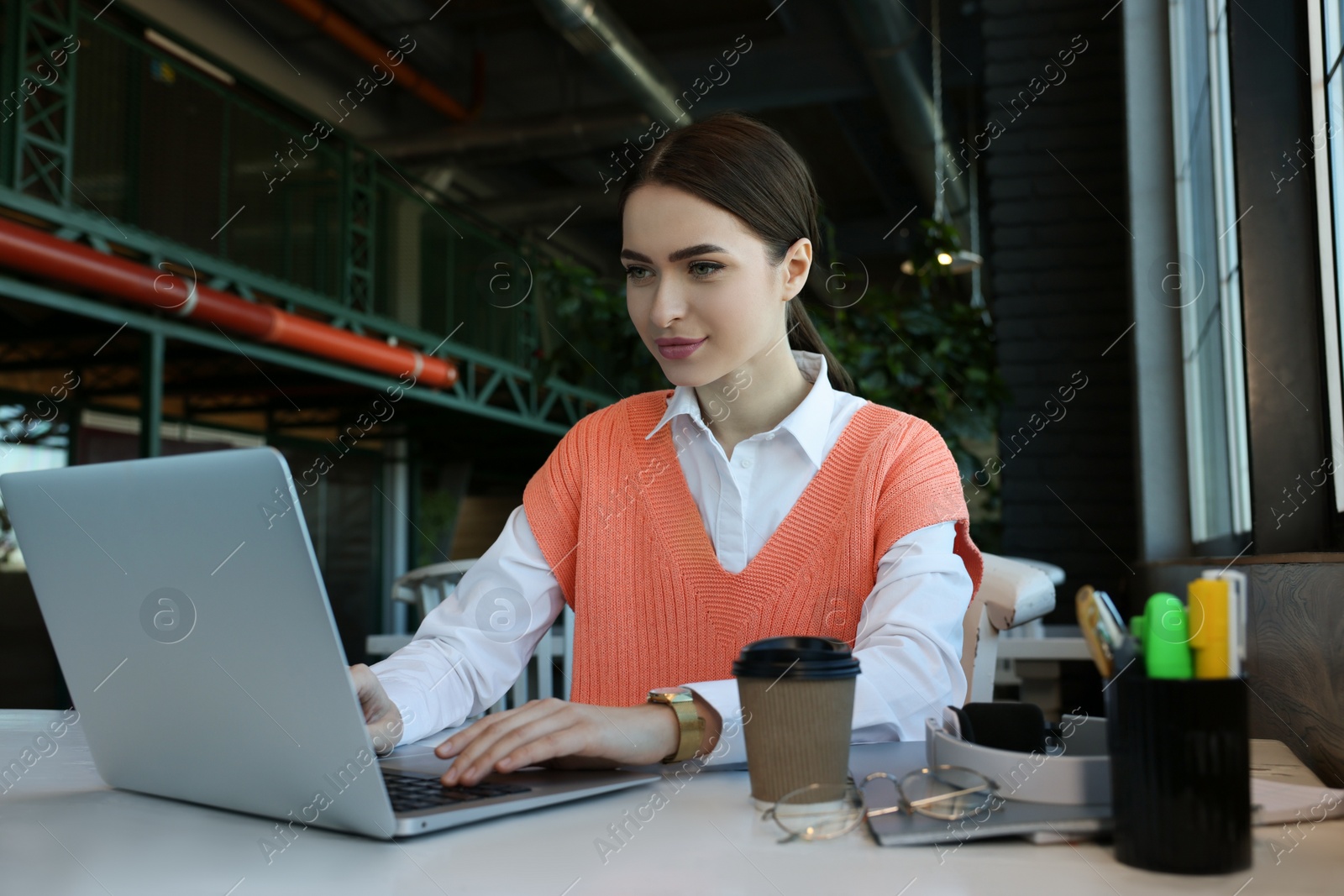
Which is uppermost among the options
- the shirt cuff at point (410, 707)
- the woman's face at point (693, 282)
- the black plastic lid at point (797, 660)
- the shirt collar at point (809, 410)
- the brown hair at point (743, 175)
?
the brown hair at point (743, 175)

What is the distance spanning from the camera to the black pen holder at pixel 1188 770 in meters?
0.55

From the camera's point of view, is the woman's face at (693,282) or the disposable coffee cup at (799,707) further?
the woman's face at (693,282)

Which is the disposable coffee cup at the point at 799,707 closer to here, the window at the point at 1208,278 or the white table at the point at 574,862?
the white table at the point at 574,862

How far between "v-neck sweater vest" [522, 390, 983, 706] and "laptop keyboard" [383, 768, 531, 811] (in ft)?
1.78

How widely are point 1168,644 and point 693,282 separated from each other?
80 cm

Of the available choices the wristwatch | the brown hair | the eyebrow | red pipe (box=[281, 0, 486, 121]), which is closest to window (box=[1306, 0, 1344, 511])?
the brown hair

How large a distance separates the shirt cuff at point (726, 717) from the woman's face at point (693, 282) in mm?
458

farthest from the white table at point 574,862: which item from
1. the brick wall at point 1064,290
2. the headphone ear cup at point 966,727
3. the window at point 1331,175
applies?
the brick wall at point 1064,290

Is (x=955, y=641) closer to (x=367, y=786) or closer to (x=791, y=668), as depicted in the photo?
(x=791, y=668)

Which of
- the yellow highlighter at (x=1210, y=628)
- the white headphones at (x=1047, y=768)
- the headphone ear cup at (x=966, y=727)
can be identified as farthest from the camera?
the headphone ear cup at (x=966, y=727)

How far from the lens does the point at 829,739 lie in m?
0.71

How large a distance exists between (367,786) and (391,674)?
498mm

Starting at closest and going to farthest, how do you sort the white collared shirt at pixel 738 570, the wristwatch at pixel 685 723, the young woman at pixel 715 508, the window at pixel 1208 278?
the wristwatch at pixel 685 723 → the white collared shirt at pixel 738 570 → the young woman at pixel 715 508 → the window at pixel 1208 278

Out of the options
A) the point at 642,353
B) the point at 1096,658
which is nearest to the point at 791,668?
the point at 1096,658
